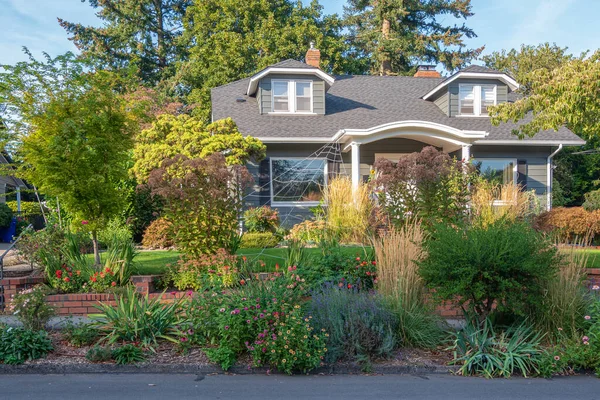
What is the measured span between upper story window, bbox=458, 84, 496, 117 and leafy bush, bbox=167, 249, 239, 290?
1361 centimetres

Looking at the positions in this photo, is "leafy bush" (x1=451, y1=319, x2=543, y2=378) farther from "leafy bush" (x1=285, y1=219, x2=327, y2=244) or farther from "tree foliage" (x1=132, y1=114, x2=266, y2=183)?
"tree foliage" (x1=132, y1=114, x2=266, y2=183)

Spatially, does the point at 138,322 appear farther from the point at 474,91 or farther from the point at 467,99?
the point at 474,91

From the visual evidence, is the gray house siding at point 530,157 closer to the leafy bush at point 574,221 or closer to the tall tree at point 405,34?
the leafy bush at point 574,221

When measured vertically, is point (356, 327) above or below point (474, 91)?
below

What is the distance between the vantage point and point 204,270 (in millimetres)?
7434

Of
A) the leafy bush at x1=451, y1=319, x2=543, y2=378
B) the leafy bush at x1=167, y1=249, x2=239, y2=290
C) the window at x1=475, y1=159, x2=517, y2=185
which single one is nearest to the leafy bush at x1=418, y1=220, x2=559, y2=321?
the leafy bush at x1=451, y1=319, x2=543, y2=378

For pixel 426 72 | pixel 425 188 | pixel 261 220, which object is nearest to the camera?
pixel 425 188

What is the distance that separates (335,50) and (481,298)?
2335cm

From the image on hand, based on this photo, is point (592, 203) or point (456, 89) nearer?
point (592, 203)

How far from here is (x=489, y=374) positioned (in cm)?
519

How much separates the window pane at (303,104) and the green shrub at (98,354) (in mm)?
13448

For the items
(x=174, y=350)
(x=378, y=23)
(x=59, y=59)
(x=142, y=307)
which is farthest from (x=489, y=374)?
(x=378, y=23)

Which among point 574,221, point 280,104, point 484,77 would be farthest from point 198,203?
point 484,77

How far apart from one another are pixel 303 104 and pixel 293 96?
443mm
